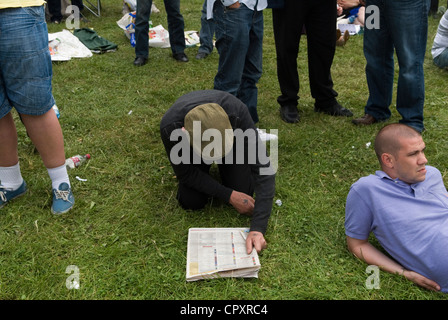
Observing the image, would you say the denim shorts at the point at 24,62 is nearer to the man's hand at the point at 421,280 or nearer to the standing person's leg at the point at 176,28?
the man's hand at the point at 421,280

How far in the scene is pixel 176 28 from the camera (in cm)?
524

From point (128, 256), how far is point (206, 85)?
2623mm

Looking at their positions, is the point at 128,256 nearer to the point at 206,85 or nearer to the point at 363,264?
the point at 363,264

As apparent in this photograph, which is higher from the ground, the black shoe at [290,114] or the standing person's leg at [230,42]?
the standing person's leg at [230,42]

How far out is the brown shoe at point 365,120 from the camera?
3.60 m

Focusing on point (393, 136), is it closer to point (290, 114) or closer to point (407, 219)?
point (407, 219)

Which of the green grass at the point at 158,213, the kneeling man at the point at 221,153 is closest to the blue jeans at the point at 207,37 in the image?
the green grass at the point at 158,213

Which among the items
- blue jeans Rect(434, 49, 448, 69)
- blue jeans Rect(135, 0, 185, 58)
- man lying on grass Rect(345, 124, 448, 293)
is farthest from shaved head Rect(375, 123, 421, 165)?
blue jeans Rect(135, 0, 185, 58)

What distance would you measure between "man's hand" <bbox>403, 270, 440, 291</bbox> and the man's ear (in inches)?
20.4

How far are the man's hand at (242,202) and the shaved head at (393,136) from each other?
2.59 feet

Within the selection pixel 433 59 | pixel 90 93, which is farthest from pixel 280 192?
pixel 433 59

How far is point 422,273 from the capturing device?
6.63ft
